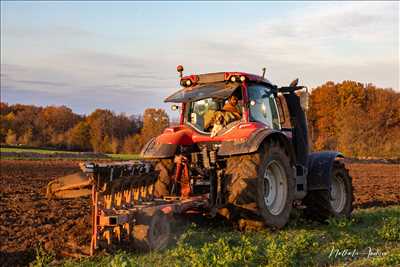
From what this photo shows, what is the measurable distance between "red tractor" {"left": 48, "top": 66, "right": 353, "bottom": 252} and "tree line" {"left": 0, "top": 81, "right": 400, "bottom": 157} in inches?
1352

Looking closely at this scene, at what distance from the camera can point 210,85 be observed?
8461 mm

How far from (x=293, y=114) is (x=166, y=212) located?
3709mm

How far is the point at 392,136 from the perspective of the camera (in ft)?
157

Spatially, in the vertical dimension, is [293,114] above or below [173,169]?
above

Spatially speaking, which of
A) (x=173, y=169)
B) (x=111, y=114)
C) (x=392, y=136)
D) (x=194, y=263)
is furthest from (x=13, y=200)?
(x=111, y=114)

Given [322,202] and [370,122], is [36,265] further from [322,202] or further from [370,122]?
[370,122]

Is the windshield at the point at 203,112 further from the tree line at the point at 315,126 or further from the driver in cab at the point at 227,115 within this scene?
the tree line at the point at 315,126

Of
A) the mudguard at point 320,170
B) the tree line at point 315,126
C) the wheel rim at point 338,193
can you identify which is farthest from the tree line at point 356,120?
the mudguard at point 320,170

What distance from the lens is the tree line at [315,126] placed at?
4756 cm

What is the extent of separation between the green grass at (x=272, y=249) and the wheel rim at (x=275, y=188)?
1.30 ft

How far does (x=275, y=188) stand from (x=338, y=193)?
2.34m

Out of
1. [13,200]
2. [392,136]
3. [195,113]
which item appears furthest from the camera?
[392,136]

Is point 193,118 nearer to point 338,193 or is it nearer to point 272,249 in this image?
point 338,193

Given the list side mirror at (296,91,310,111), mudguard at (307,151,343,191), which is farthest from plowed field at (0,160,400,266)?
side mirror at (296,91,310,111)
